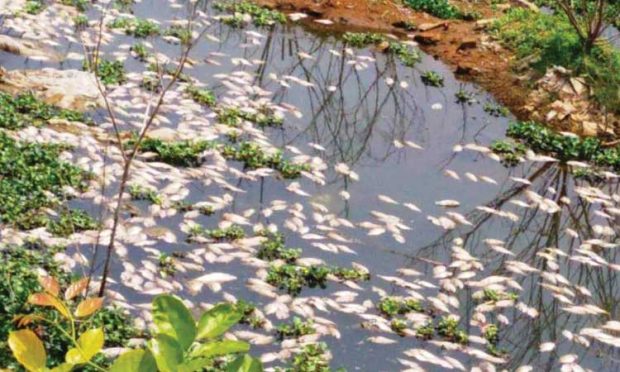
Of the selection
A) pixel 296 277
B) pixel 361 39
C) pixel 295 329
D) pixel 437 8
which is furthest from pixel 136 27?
pixel 295 329

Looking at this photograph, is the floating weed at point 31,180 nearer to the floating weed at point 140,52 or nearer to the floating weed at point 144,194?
the floating weed at point 144,194

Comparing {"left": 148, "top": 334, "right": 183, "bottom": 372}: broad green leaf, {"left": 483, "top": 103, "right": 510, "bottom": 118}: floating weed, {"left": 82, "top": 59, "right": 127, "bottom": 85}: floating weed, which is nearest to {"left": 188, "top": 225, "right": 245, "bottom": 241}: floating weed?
{"left": 82, "top": 59, "right": 127, "bottom": 85}: floating weed

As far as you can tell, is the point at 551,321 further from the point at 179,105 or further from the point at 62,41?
the point at 62,41

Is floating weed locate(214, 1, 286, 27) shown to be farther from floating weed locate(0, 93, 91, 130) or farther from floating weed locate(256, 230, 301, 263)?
floating weed locate(256, 230, 301, 263)

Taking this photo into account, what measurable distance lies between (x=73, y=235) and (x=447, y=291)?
227 centimetres

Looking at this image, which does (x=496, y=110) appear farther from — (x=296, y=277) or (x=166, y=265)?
(x=166, y=265)

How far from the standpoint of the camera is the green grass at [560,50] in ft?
30.0

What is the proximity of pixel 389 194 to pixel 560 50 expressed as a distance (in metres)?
3.09

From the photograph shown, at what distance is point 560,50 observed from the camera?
31.2 ft

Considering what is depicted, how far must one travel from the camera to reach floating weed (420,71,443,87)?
946cm

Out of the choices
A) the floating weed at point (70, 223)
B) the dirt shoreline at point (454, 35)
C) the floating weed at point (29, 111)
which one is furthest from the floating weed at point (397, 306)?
the dirt shoreline at point (454, 35)

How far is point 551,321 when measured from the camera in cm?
610

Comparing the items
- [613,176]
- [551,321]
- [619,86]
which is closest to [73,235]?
[551,321]

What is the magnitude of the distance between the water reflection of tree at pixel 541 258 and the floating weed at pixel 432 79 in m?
1.69
